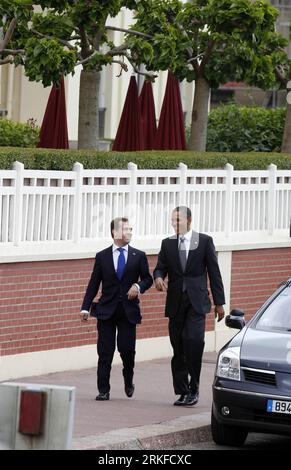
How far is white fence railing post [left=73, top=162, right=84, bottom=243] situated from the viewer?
15883 mm

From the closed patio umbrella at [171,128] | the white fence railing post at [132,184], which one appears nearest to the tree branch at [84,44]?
the closed patio umbrella at [171,128]

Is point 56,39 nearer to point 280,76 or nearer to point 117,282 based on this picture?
point 280,76

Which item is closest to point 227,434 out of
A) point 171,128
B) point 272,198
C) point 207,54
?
point 272,198

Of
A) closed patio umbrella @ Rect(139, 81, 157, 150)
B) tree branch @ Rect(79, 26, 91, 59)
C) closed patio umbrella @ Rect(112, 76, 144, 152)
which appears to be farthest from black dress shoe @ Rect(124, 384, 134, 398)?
closed patio umbrella @ Rect(139, 81, 157, 150)

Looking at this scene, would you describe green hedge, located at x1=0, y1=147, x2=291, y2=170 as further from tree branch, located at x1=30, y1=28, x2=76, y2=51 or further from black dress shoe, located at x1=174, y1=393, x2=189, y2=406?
black dress shoe, located at x1=174, y1=393, x2=189, y2=406

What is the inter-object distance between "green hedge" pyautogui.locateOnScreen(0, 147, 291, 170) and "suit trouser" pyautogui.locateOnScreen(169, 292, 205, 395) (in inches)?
116

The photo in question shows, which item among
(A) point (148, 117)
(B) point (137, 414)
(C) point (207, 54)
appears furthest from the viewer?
(A) point (148, 117)

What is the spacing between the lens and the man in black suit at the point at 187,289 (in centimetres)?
1344

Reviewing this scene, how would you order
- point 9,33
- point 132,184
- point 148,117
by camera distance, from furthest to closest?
point 148,117
point 9,33
point 132,184

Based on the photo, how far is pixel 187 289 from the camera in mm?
13445

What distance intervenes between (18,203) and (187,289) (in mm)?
2552

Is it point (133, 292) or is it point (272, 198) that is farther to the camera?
point (272, 198)
